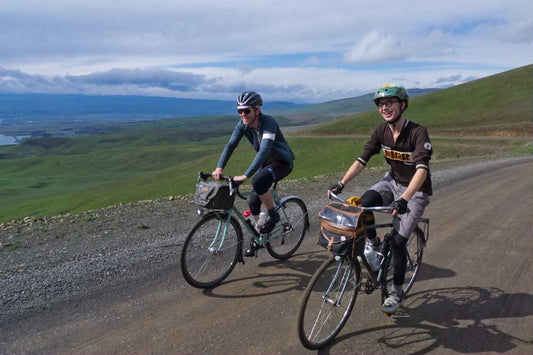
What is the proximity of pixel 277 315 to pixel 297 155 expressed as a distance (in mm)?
63336

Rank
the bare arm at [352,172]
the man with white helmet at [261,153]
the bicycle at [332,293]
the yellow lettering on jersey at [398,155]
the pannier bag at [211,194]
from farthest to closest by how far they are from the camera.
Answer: the man with white helmet at [261,153] < the pannier bag at [211,194] < the bare arm at [352,172] < the yellow lettering on jersey at [398,155] < the bicycle at [332,293]

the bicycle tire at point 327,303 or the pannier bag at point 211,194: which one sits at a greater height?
the pannier bag at point 211,194

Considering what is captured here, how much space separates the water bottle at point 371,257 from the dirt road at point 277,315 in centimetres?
92

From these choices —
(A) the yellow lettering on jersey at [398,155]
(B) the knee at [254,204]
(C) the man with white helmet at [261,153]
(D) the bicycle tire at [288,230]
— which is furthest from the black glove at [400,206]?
(D) the bicycle tire at [288,230]

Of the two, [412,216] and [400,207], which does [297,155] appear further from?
[400,207]

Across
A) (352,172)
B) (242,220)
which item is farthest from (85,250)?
(352,172)

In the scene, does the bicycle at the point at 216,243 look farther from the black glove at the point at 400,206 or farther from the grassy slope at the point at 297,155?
the grassy slope at the point at 297,155

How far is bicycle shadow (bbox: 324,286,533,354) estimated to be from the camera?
4871mm

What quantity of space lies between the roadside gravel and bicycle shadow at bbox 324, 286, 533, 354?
14.3ft

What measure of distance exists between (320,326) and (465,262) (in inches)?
168

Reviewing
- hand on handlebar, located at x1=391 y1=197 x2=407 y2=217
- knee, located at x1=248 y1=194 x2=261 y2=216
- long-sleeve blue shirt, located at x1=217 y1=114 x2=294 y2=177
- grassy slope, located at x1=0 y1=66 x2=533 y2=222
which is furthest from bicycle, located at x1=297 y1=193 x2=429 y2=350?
grassy slope, located at x1=0 y1=66 x2=533 y2=222

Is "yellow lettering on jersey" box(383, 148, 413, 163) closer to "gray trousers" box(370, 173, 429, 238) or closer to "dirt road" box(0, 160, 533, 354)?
"gray trousers" box(370, 173, 429, 238)

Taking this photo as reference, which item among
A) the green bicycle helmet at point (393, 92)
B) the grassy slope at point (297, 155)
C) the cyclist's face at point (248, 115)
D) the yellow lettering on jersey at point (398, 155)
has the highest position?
the green bicycle helmet at point (393, 92)

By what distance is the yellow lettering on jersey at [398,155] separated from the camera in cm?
512
